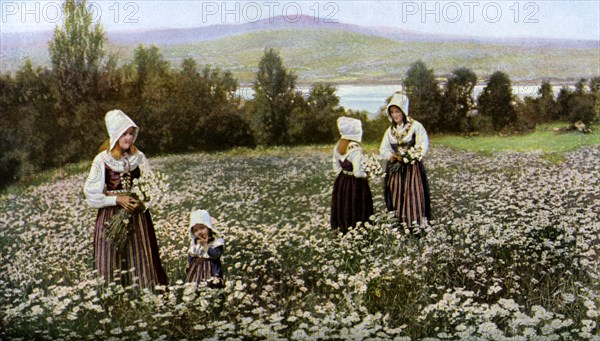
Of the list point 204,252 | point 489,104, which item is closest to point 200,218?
point 204,252

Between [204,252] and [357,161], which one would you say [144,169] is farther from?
[357,161]

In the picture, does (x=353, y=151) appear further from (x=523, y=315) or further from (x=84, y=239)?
(x=84, y=239)

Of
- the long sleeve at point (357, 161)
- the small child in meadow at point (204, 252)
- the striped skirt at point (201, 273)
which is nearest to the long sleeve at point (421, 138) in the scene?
the long sleeve at point (357, 161)

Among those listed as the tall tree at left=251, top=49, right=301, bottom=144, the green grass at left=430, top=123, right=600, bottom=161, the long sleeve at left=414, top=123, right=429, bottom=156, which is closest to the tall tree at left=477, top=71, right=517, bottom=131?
the green grass at left=430, top=123, right=600, bottom=161

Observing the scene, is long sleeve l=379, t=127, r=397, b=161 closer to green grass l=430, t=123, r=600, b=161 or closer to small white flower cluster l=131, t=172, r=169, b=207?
green grass l=430, t=123, r=600, b=161

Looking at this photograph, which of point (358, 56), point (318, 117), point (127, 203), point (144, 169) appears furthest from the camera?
point (358, 56)

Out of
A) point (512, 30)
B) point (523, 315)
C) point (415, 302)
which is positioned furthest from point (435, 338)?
point (512, 30)

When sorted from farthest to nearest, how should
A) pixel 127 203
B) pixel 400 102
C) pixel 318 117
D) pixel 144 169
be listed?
pixel 318 117
pixel 400 102
pixel 144 169
pixel 127 203
